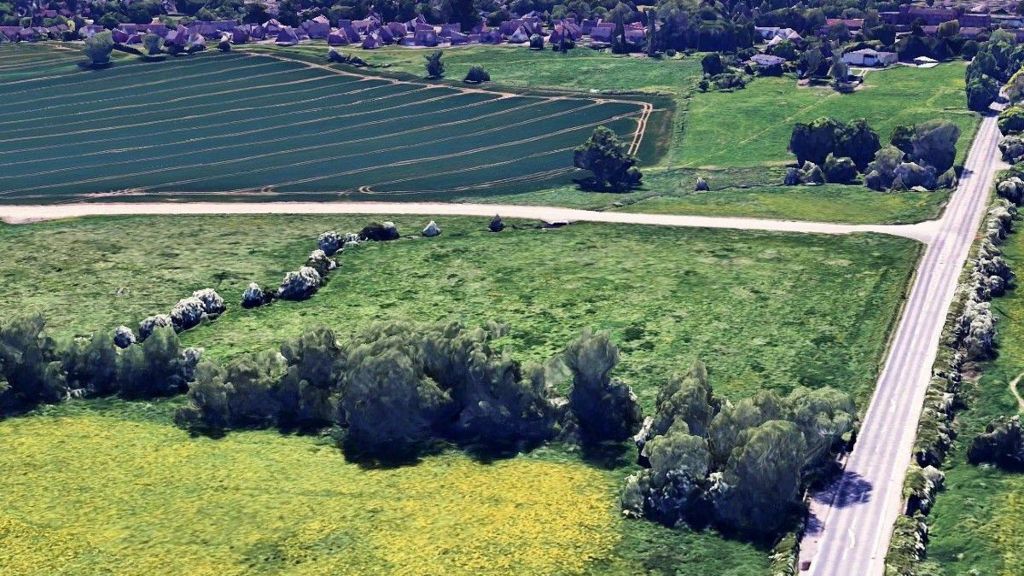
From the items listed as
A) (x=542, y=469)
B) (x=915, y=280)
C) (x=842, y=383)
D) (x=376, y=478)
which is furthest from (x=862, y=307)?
(x=376, y=478)

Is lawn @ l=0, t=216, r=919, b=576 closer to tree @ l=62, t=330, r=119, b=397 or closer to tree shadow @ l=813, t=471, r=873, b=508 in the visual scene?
tree @ l=62, t=330, r=119, b=397

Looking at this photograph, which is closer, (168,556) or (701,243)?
(168,556)

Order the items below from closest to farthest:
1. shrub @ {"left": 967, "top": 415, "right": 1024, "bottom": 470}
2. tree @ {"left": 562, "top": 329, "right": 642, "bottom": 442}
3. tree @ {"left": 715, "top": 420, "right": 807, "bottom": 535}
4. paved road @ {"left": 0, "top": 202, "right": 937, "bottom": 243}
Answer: tree @ {"left": 715, "top": 420, "right": 807, "bottom": 535}, shrub @ {"left": 967, "top": 415, "right": 1024, "bottom": 470}, tree @ {"left": 562, "top": 329, "right": 642, "bottom": 442}, paved road @ {"left": 0, "top": 202, "right": 937, "bottom": 243}

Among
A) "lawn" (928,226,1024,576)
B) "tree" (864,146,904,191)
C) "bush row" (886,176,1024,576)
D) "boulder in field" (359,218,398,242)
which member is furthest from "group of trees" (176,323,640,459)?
"tree" (864,146,904,191)

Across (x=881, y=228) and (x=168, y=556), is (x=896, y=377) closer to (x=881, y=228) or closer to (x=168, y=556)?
(x=881, y=228)

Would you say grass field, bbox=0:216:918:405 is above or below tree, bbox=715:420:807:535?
below

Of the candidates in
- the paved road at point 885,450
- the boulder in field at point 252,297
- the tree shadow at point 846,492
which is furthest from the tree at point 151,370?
the paved road at point 885,450
